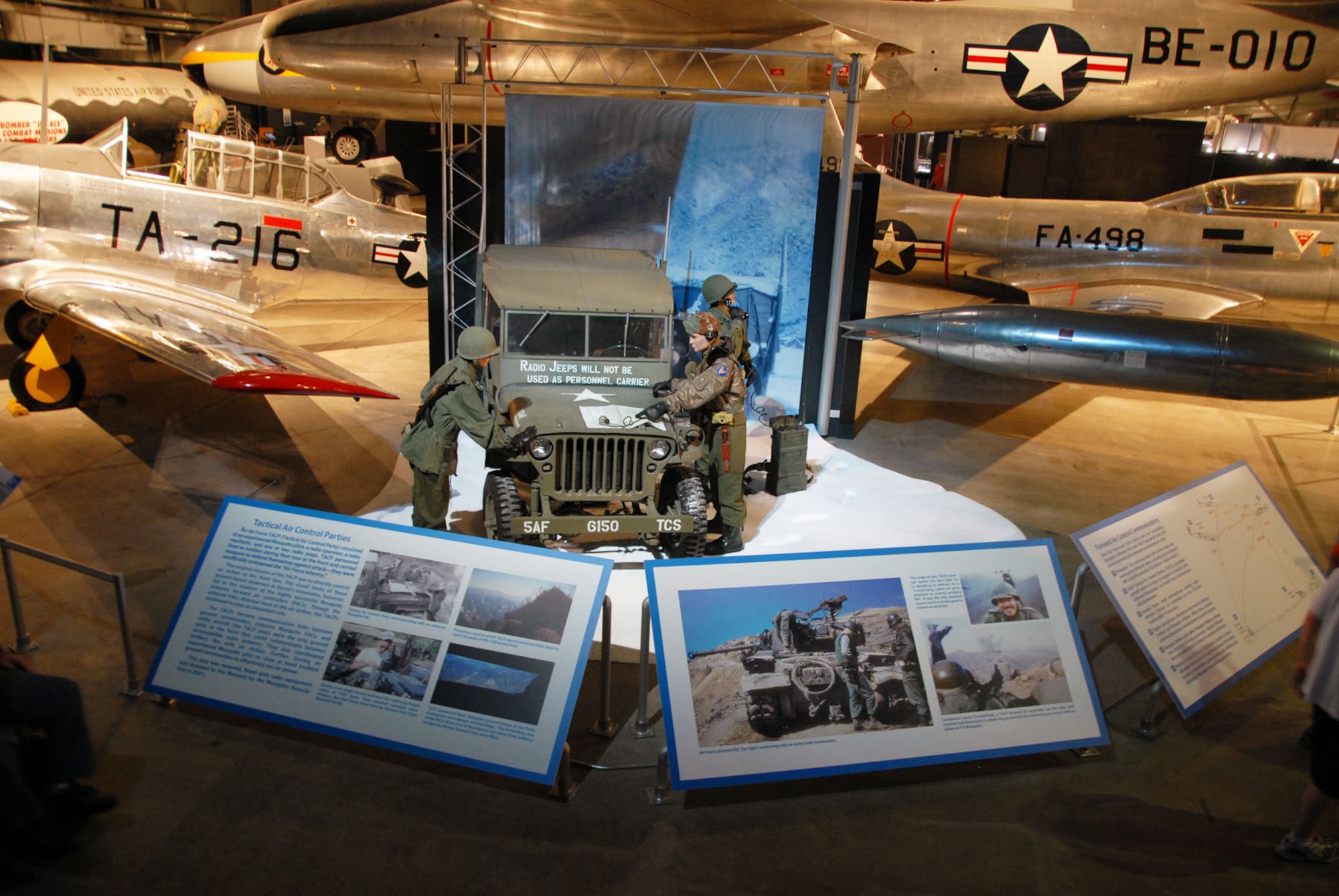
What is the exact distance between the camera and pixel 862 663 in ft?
14.5

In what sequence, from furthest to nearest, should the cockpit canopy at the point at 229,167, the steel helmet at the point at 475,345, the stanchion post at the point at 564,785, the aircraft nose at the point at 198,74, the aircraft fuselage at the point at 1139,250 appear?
1. the aircraft nose at the point at 198,74
2. the aircraft fuselage at the point at 1139,250
3. the cockpit canopy at the point at 229,167
4. the steel helmet at the point at 475,345
5. the stanchion post at the point at 564,785

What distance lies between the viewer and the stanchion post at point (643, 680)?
14.9 ft

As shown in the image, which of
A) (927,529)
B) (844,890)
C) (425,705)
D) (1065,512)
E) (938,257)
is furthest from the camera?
Result: (938,257)

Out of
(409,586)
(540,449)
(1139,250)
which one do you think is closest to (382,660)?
(409,586)

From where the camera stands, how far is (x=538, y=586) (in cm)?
431

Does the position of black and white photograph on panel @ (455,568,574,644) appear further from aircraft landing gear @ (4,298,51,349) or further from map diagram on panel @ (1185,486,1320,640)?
aircraft landing gear @ (4,298,51,349)

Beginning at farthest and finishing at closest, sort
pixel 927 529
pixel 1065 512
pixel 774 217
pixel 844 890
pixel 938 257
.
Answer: pixel 938 257, pixel 774 217, pixel 1065 512, pixel 927 529, pixel 844 890

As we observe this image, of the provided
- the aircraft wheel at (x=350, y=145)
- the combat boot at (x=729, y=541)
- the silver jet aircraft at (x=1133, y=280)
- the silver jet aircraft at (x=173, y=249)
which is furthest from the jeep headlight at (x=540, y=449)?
the aircraft wheel at (x=350, y=145)

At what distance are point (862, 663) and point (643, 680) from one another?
1.13 metres

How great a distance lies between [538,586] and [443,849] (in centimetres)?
122

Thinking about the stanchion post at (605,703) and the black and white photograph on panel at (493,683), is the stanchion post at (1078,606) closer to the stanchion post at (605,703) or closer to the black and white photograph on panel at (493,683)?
the stanchion post at (605,703)

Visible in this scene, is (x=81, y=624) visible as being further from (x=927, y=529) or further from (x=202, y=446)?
(x=927, y=529)

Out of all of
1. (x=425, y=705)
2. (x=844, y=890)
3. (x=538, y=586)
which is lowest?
(x=844, y=890)

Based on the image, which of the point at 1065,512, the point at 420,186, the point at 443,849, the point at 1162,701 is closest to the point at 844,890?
the point at 443,849
